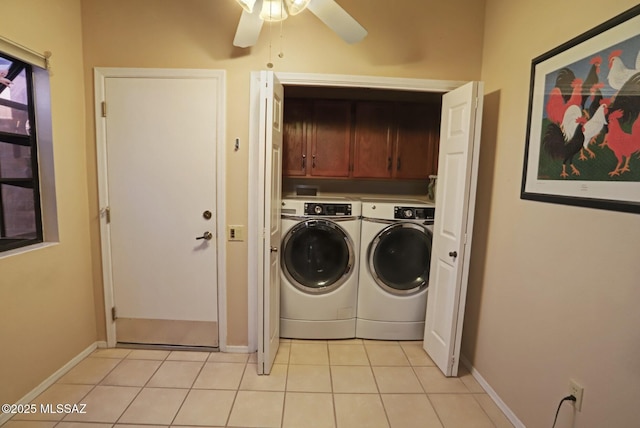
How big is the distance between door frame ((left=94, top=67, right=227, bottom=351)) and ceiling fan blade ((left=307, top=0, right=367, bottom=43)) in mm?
886

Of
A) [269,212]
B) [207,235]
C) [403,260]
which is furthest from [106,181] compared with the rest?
[403,260]

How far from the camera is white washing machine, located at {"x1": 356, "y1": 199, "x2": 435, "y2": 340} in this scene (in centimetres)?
229

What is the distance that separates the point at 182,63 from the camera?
2002 millimetres

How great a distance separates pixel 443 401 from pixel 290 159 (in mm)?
2203

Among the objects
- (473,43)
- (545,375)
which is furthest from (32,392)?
(473,43)

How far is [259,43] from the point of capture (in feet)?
6.55

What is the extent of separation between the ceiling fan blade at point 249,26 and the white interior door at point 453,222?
51.1 inches

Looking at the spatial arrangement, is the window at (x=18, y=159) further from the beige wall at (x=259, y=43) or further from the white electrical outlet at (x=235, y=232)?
the white electrical outlet at (x=235, y=232)

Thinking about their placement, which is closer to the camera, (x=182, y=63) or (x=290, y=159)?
(x=182, y=63)

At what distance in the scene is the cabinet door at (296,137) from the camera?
2676 mm

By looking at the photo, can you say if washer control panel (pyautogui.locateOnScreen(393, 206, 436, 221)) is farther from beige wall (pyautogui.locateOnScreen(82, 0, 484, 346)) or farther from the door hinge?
the door hinge

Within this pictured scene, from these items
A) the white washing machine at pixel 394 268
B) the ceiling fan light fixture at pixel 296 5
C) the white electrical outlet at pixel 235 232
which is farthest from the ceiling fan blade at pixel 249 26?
the white washing machine at pixel 394 268

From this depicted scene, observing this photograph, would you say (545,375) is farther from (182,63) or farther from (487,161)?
(182,63)

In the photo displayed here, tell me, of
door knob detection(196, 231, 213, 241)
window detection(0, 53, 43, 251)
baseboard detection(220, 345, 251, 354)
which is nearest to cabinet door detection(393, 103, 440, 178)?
door knob detection(196, 231, 213, 241)
